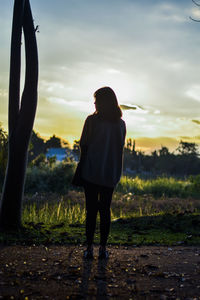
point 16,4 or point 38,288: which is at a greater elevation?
point 16,4

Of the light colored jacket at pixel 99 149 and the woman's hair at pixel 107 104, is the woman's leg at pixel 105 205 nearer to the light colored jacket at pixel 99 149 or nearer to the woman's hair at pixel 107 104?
the light colored jacket at pixel 99 149

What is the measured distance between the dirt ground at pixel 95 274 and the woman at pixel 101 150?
0.68m

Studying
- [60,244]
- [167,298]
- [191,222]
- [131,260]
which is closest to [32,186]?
[191,222]

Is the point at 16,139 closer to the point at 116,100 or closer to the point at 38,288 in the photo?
the point at 116,100

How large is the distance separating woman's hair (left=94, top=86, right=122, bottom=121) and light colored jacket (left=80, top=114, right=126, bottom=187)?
68 millimetres

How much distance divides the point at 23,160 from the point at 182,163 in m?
37.7

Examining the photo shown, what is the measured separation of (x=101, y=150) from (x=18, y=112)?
8.42ft

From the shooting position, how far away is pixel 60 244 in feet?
19.0

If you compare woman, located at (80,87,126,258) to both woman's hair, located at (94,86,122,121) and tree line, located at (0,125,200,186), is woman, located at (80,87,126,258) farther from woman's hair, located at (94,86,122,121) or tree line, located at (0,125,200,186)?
tree line, located at (0,125,200,186)

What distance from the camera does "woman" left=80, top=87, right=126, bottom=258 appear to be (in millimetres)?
4508

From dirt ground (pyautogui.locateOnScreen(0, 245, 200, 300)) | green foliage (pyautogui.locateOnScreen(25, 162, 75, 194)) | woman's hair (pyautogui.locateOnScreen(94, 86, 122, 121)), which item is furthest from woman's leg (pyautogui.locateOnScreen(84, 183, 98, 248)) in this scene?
green foliage (pyautogui.locateOnScreen(25, 162, 75, 194))

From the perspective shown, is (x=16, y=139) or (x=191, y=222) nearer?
(x=16, y=139)

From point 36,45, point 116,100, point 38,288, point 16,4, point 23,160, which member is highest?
point 16,4

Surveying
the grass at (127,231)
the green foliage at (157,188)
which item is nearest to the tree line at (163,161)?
the green foliage at (157,188)
